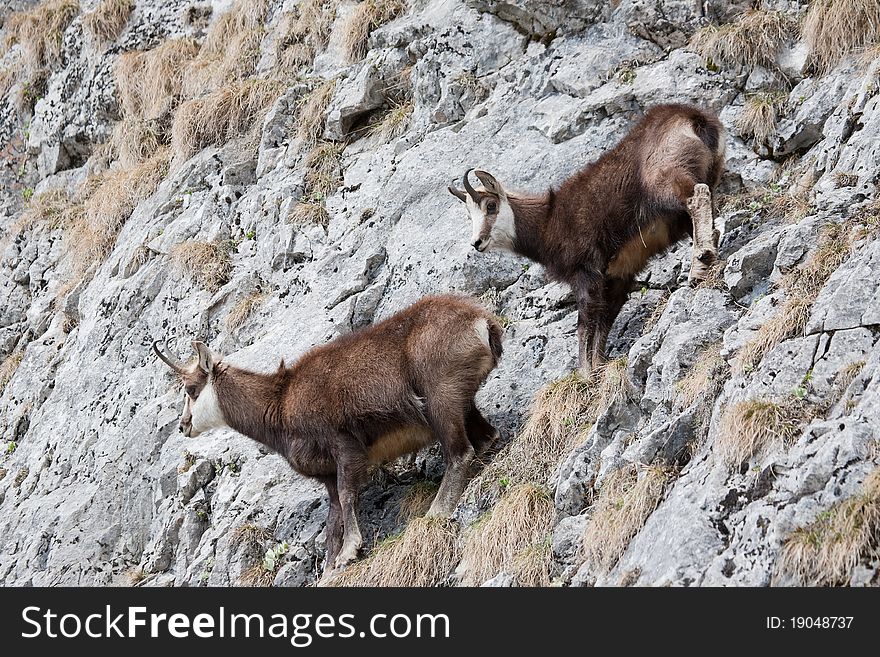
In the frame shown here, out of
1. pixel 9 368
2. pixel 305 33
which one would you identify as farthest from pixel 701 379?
pixel 9 368

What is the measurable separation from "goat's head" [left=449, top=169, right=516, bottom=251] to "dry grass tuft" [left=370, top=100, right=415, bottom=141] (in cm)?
332

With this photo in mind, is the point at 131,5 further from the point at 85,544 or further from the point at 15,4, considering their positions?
the point at 85,544

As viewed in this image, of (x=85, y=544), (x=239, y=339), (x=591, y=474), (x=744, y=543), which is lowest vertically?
(x=85, y=544)

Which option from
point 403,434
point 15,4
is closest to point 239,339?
point 403,434

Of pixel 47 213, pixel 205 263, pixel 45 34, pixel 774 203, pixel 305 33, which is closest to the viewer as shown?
pixel 774 203

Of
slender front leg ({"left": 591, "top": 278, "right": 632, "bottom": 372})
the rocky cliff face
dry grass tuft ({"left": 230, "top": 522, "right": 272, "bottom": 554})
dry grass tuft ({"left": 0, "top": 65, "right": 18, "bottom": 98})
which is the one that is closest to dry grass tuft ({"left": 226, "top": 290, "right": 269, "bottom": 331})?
the rocky cliff face

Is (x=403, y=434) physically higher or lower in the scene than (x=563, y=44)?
lower

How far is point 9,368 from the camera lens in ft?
46.3

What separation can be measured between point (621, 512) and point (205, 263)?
751 centimetres

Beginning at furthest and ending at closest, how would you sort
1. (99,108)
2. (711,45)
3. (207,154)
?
(99,108), (207,154), (711,45)

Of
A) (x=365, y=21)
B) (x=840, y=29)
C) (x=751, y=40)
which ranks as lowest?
(x=751, y=40)

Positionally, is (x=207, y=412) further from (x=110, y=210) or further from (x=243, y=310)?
(x=110, y=210)

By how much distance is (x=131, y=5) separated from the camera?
17641 millimetres

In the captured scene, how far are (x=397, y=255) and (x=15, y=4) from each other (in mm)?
14046
